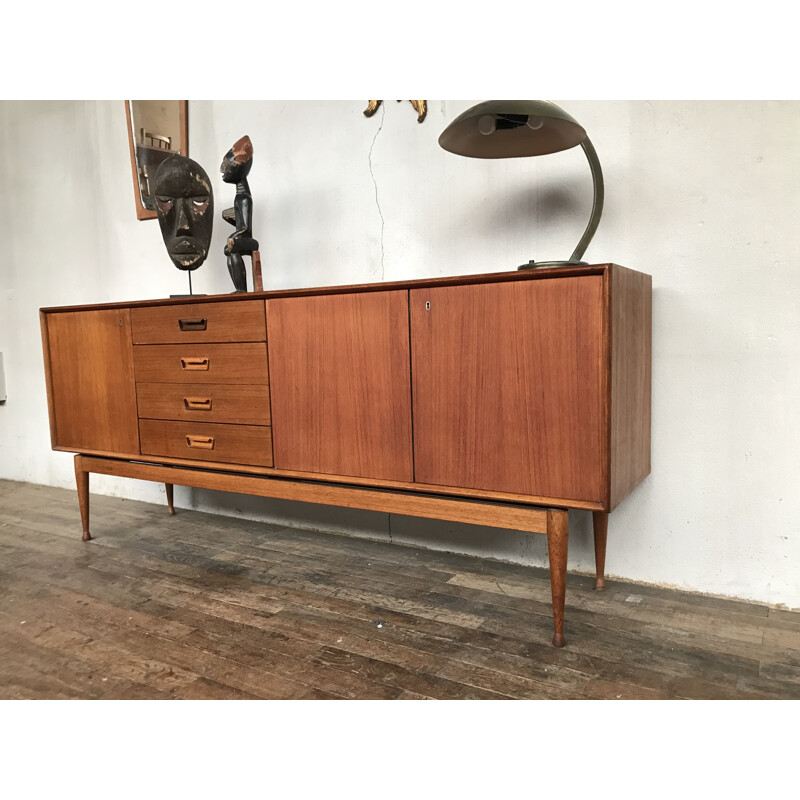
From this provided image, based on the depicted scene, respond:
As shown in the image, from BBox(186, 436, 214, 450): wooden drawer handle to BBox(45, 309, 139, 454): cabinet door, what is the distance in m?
0.26

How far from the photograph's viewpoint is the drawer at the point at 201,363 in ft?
6.77

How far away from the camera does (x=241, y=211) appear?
7.53 ft

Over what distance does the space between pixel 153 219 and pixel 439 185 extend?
5.03ft

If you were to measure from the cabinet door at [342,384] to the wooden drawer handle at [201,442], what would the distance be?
27 centimetres

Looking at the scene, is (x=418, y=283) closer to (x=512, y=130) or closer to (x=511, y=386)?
(x=511, y=386)

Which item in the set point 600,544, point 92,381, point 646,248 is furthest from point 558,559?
point 92,381

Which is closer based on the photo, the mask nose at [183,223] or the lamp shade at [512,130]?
the lamp shade at [512,130]

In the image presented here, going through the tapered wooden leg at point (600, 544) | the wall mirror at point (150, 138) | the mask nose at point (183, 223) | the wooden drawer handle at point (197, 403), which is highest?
the wall mirror at point (150, 138)

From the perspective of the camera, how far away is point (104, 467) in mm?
2496

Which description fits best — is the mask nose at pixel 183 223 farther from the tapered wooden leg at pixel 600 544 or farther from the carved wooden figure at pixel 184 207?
the tapered wooden leg at pixel 600 544

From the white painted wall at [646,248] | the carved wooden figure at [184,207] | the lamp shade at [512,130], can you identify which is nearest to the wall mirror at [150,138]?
the white painted wall at [646,248]

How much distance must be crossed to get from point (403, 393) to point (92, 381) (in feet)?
4.38

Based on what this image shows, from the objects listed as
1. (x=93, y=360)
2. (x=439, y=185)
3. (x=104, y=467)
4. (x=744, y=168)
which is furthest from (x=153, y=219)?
(x=744, y=168)

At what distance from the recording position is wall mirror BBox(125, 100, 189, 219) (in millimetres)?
2936
